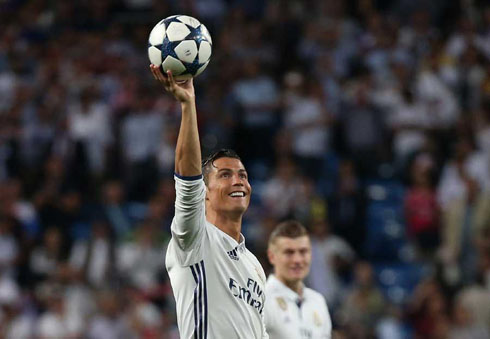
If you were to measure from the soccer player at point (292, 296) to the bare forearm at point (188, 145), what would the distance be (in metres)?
2.56

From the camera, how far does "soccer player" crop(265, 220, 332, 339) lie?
6.92m

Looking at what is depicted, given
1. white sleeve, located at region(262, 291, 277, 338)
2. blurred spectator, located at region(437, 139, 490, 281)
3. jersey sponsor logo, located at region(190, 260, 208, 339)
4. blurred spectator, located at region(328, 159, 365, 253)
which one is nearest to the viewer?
jersey sponsor logo, located at region(190, 260, 208, 339)

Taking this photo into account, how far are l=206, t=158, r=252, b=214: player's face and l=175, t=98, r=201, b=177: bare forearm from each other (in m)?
0.67

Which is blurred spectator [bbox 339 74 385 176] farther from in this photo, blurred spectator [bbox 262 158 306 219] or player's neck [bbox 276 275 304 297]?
player's neck [bbox 276 275 304 297]

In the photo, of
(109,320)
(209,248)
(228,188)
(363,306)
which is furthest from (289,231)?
(109,320)

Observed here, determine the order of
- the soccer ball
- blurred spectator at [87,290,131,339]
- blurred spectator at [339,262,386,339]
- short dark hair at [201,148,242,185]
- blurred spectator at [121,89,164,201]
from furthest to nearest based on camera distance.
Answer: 1. blurred spectator at [121,89,164,201]
2. blurred spectator at [87,290,131,339]
3. blurred spectator at [339,262,386,339]
4. short dark hair at [201,148,242,185]
5. the soccer ball

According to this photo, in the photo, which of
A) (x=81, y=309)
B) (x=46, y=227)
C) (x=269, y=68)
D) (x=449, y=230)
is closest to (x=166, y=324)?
(x=81, y=309)

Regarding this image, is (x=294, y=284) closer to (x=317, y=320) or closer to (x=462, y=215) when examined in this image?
(x=317, y=320)

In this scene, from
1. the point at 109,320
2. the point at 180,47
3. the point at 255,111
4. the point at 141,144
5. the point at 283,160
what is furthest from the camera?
the point at 255,111

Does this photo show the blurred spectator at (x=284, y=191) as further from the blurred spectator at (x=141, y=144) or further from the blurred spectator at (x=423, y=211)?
the blurred spectator at (x=141, y=144)

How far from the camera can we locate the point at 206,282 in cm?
489

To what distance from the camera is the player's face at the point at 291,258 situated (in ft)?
23.3

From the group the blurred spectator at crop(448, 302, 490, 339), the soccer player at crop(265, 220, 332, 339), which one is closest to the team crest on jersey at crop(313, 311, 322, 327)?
the soccer player at crop(265, 220, 332, 339)

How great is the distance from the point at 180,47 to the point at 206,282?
122cm
